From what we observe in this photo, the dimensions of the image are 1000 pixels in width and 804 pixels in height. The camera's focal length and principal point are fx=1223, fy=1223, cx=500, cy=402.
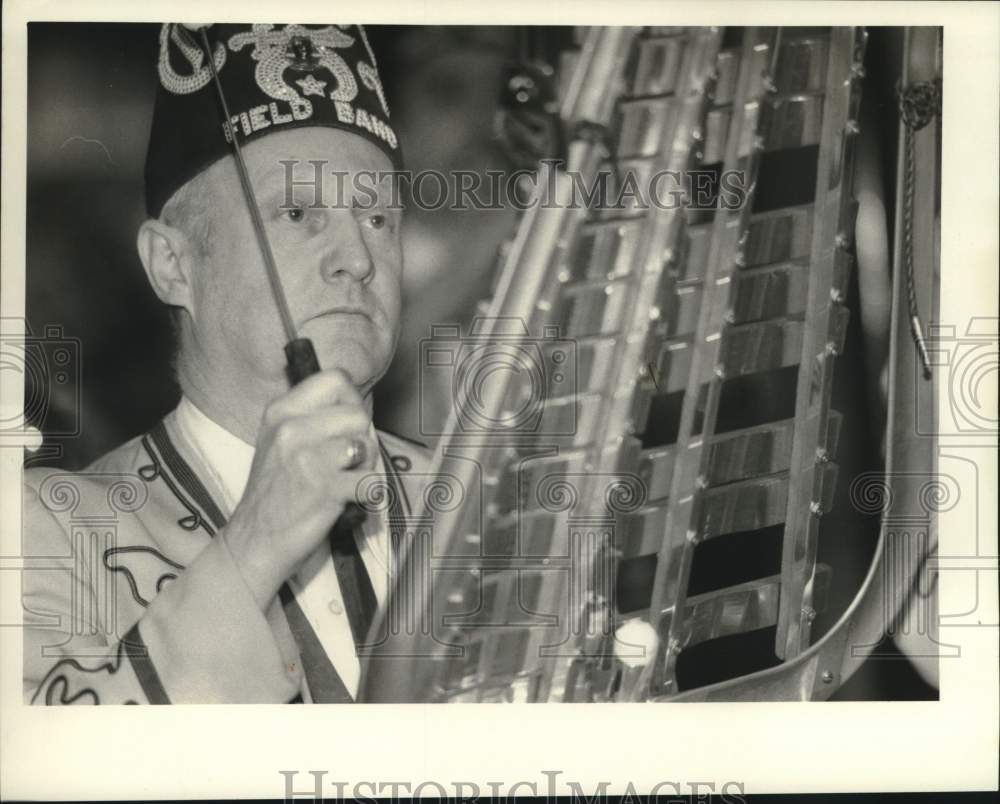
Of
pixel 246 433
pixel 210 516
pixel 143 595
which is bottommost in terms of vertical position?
pixel 143 595

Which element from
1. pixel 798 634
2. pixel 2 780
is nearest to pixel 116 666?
pixel 2 780

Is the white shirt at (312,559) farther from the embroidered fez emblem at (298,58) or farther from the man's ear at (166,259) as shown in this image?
the embroidered fez emblem at (298,58)

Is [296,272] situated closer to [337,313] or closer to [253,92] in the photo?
[337,313]

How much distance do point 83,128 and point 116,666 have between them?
76 centimetres

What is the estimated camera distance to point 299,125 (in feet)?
5.71

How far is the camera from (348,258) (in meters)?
1.75

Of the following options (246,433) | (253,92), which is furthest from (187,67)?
(246,433)

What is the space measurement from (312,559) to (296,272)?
407mm

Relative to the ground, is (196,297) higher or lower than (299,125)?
lower

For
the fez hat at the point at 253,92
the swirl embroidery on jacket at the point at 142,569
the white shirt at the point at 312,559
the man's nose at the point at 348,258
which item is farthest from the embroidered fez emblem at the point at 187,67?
the swirl embroidery on jacket at the point at 142,569

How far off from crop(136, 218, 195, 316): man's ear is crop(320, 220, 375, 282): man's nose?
0.64 ft

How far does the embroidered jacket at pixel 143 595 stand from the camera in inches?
67.0

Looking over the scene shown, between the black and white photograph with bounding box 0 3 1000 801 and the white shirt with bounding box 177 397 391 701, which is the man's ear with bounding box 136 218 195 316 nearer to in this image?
the black and white photograph with bounding box 0 3 1000 801

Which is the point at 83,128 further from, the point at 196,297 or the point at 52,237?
the point at 196,297
